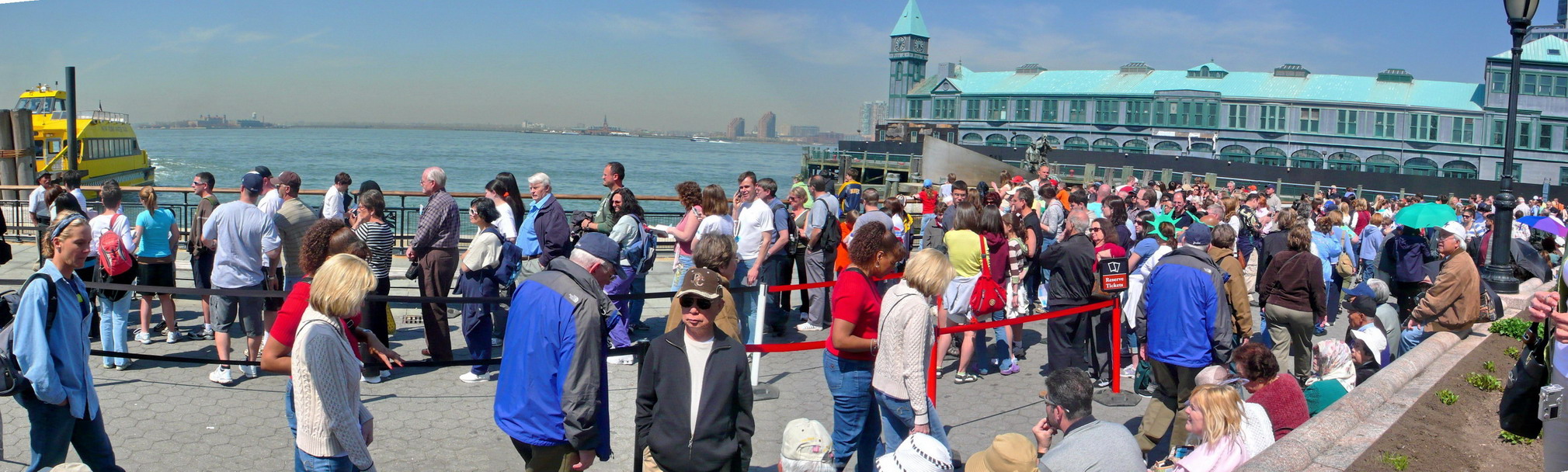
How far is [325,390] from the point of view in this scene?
375 cm

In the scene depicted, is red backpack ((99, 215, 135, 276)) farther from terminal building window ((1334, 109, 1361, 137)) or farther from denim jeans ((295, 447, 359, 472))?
terminal building window ((1334, 109, 1361, 137))

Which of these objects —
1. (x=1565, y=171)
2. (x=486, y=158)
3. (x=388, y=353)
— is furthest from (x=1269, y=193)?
(x=486, y=158)

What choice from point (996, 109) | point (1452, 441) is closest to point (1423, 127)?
point (996, 109)

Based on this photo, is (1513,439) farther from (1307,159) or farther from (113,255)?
(1307,159)

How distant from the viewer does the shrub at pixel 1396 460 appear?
16.2 feet

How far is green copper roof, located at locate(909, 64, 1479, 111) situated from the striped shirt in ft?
227

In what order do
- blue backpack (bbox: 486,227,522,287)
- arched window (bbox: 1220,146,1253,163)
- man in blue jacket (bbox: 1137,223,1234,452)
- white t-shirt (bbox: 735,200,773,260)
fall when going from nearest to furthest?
1. man in blue jacket (bbox: 1137,223,1234,452)
2. blue backpack (bbox: 486,227,522,287)
3. white t-shirt (bbox: 735,200,773,260)
4. arched window (bbox: 1220,146,1253,163)

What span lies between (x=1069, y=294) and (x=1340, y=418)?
92.6 inches

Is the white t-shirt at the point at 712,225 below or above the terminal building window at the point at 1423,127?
below

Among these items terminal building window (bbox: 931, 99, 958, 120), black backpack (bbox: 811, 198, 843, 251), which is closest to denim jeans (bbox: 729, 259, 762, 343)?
black backpack (bbox: 811, 198, 843, 251)

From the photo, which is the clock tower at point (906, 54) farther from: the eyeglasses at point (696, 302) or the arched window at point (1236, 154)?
the eyeglasses at point (696, 302)

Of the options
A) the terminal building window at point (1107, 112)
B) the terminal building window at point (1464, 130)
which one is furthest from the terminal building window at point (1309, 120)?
the terminal building window at point (1107, 112)

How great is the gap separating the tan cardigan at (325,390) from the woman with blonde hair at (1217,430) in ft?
11.9

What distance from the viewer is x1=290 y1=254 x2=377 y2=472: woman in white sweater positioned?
372 cm
